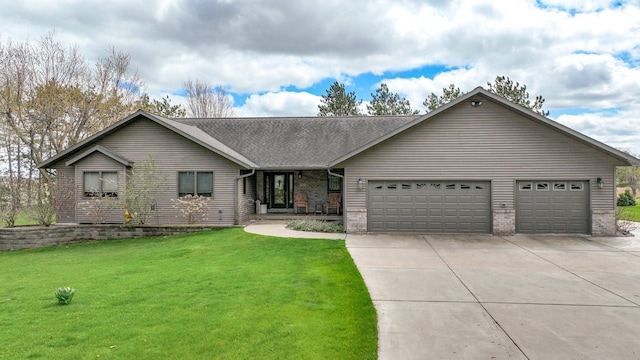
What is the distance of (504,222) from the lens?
1281 centimetres

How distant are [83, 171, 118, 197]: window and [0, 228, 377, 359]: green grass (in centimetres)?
522

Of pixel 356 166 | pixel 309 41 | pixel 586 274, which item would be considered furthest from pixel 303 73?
pixel 586 274

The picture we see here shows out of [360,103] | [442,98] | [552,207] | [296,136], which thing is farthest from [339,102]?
[552,207]

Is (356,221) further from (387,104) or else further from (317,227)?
(387,104)

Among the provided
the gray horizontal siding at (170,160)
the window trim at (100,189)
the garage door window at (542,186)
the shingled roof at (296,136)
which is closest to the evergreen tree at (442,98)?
the shingled roof at (296,136)

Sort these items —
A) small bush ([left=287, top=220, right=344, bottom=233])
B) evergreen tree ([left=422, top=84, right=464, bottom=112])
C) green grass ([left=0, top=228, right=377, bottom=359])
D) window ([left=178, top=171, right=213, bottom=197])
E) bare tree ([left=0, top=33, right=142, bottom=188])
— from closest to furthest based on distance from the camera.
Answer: green grass ([left=0, top=228, right=377, bottom=359]) < small bush ([left=287, top=220, right=344, bottom=233]) < window ([left=178, top=171, right=213, bottom=197]) < bare tree ([left=0, top=33, right=142, bottom=188]) < evergreen tree ([left=422, top=84, right=464, bottom=112])

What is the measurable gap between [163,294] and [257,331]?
107 inches

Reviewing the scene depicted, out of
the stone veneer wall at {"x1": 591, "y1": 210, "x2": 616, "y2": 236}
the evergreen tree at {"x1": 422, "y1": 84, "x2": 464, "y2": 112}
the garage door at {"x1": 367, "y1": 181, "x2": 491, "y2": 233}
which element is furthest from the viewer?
the evergreen tree at {"x1": 422, "y1": 84, "x2": 464, "y2": 112}

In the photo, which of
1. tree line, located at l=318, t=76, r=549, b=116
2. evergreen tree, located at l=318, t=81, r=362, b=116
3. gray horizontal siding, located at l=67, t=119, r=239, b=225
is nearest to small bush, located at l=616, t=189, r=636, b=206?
tree line, located at l=318, t=76, r=549, b=116

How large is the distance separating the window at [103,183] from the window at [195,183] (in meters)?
2.68

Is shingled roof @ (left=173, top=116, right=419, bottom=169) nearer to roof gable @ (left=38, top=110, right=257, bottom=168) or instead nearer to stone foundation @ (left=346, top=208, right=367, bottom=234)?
roof gable @ (left=38, top=110, right=257, bottom=168)

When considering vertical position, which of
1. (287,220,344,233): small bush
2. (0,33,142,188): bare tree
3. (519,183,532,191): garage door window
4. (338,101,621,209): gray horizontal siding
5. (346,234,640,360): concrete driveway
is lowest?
(346,234,640,360): concrete driveway

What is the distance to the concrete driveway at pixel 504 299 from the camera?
175 inches

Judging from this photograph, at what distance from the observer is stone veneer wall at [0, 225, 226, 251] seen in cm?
1361
